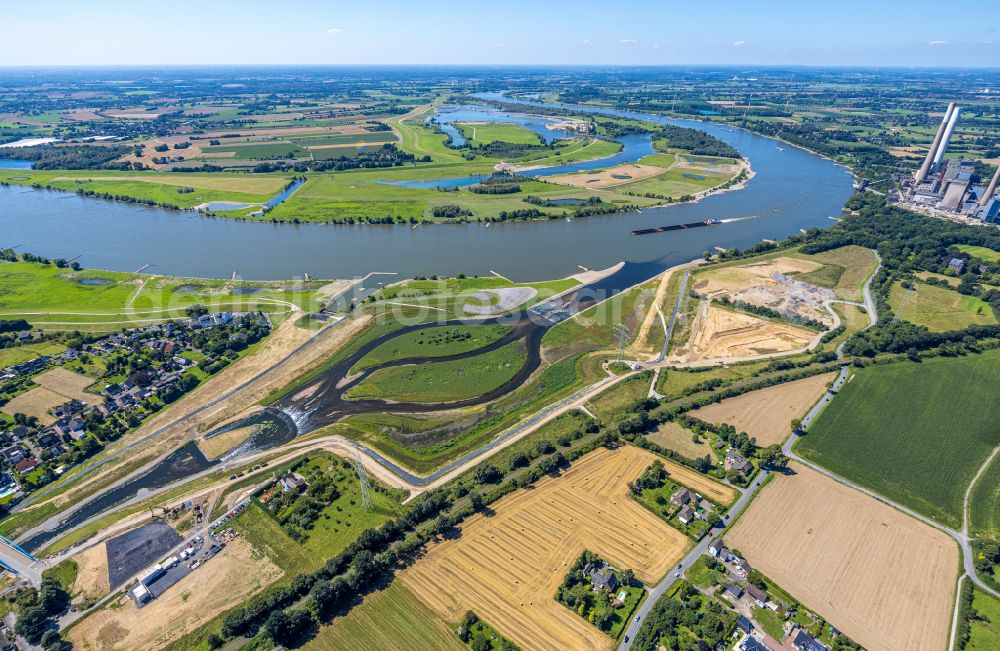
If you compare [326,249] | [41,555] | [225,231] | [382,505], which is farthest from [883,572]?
[225,231]

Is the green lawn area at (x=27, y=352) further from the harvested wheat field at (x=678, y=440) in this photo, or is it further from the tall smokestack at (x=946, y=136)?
the tall smokestack at (x=946, y=136)

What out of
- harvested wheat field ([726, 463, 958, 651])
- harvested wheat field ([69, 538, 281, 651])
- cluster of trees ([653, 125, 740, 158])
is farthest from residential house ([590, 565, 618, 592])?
cluster of trees ([653, 125, 740, 158])

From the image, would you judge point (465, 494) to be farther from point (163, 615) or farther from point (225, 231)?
point (225, 231)

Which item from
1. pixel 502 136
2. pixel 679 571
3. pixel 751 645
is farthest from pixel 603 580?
pixel 502 136

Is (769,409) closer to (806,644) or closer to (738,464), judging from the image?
(738,464)

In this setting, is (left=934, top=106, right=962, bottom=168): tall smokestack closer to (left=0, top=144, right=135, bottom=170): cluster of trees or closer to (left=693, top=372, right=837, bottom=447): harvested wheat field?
(left=693, top=372, right=837, bottom=447): harvested wheat field

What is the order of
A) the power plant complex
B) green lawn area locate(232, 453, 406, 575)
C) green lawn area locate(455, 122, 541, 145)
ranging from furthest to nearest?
green lawn area locate(455, 122, 541, 145), the power plant complex, green lawn area locate(232, 453, 406, 575)

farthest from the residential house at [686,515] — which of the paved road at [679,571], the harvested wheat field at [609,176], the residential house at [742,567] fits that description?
the harvested wheat field at [609,176]
